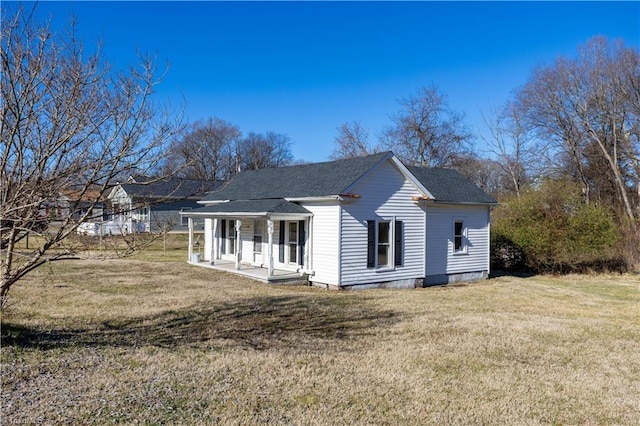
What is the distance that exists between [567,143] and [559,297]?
78.9ft

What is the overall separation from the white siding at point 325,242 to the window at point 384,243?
129cm

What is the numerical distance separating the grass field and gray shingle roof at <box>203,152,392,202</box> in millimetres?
4000

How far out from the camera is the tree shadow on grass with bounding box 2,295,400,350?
23.5 feet

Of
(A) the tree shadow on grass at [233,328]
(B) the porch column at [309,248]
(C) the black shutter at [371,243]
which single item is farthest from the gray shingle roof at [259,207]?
(A) the tree shadow on grass at [233,328]

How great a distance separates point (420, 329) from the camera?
879cm

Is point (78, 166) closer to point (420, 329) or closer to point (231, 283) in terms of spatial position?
point (420, 329)

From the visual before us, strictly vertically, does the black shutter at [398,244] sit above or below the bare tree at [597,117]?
below

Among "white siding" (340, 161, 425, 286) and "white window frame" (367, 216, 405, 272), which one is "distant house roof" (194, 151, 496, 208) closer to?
"white siding" (340, 161, 425, 286)

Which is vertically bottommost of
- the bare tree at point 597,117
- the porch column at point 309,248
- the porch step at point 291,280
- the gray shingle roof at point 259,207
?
the porch step at point 291,280

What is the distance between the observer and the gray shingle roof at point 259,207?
47.9 feet

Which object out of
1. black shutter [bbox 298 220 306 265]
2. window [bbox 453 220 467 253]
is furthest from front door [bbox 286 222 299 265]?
window [bbox 453 220 467 253]

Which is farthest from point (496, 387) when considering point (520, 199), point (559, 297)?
point (520, 199)

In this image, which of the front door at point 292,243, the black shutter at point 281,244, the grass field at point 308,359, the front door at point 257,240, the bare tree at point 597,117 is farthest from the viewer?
the bare tree at point 597,117

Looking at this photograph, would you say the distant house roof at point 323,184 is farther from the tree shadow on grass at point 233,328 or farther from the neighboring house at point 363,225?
the tree shadow on grass at point 233,328
